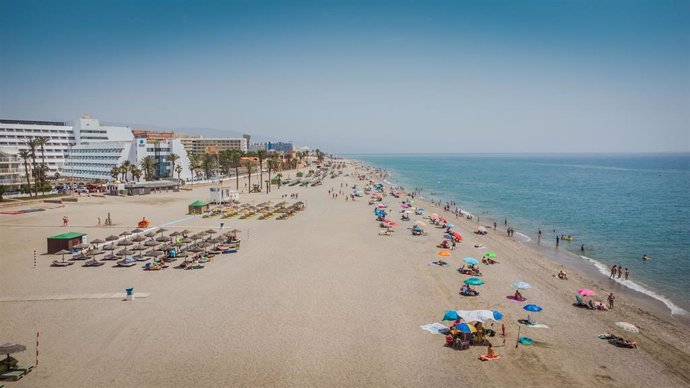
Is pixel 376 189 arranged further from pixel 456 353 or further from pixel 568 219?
pixel 456 353

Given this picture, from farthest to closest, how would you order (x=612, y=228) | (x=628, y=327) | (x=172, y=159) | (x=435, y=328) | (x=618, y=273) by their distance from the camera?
1. (x=172, y=159)
2. (x=612, y=228)
3. (x=618, y=273)
4. (x=628, y=327)
5. (x=435, y=328)

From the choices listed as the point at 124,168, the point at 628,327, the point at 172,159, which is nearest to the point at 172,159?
the point at 172,159

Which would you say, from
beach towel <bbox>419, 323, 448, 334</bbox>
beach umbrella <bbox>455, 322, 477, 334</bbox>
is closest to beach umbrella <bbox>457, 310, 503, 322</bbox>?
beach umbrella <bbox>455, 322, 477, 334</bbox>

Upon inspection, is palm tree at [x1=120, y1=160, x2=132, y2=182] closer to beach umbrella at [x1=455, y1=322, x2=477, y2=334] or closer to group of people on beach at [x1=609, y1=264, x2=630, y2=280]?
beach umbrella at [x1=455, y1=322, x2=477, y2=334]

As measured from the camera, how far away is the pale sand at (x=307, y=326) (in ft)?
50.8

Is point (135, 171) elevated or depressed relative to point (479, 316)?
elevated

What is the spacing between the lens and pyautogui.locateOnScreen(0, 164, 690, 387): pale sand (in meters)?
15.5

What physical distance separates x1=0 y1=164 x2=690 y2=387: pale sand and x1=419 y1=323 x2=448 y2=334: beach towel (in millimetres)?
393

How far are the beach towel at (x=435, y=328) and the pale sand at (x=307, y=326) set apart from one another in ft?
1.29

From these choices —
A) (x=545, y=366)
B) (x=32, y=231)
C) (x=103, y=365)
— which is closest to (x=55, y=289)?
(x=103, y=365)

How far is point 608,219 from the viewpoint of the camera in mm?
57250

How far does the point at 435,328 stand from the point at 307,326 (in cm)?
623

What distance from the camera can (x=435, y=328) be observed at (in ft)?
63.3

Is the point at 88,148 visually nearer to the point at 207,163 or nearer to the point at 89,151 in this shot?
the point at 89,151
